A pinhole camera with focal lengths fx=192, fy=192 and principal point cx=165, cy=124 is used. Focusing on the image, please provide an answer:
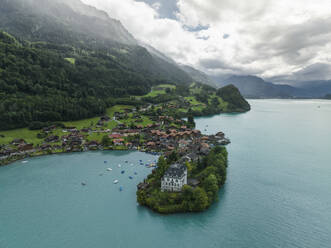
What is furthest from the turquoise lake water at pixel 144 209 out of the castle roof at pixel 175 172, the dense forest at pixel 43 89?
the dense forest at pixel 43 89

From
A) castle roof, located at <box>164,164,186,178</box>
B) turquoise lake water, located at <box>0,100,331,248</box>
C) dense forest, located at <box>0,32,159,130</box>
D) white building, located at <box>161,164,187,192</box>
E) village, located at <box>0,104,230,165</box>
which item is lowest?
turquoise lake water, located at <box>0,100,331,248</box>

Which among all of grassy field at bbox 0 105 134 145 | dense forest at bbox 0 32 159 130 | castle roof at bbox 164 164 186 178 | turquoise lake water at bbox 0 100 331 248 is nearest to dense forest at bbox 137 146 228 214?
turquoise lake water at bbox 0 100 331 248

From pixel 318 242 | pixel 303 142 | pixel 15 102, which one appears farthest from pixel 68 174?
pixel 303 142

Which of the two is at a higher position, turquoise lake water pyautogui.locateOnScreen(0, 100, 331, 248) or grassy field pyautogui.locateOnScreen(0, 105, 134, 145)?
grassy field pyautogui.locateOnScreen(0, 105, 134, 145)

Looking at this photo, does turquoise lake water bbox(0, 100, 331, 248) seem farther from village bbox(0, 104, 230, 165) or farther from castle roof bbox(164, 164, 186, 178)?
castle roof bbox(164, 164, 186, 178)

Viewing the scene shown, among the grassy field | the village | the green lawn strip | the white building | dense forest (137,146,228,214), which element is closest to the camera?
dense forest (137,146,228,214)

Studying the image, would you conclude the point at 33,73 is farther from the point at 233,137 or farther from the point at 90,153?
the point at 233,137

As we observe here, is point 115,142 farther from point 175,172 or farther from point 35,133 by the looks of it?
point 175,172
